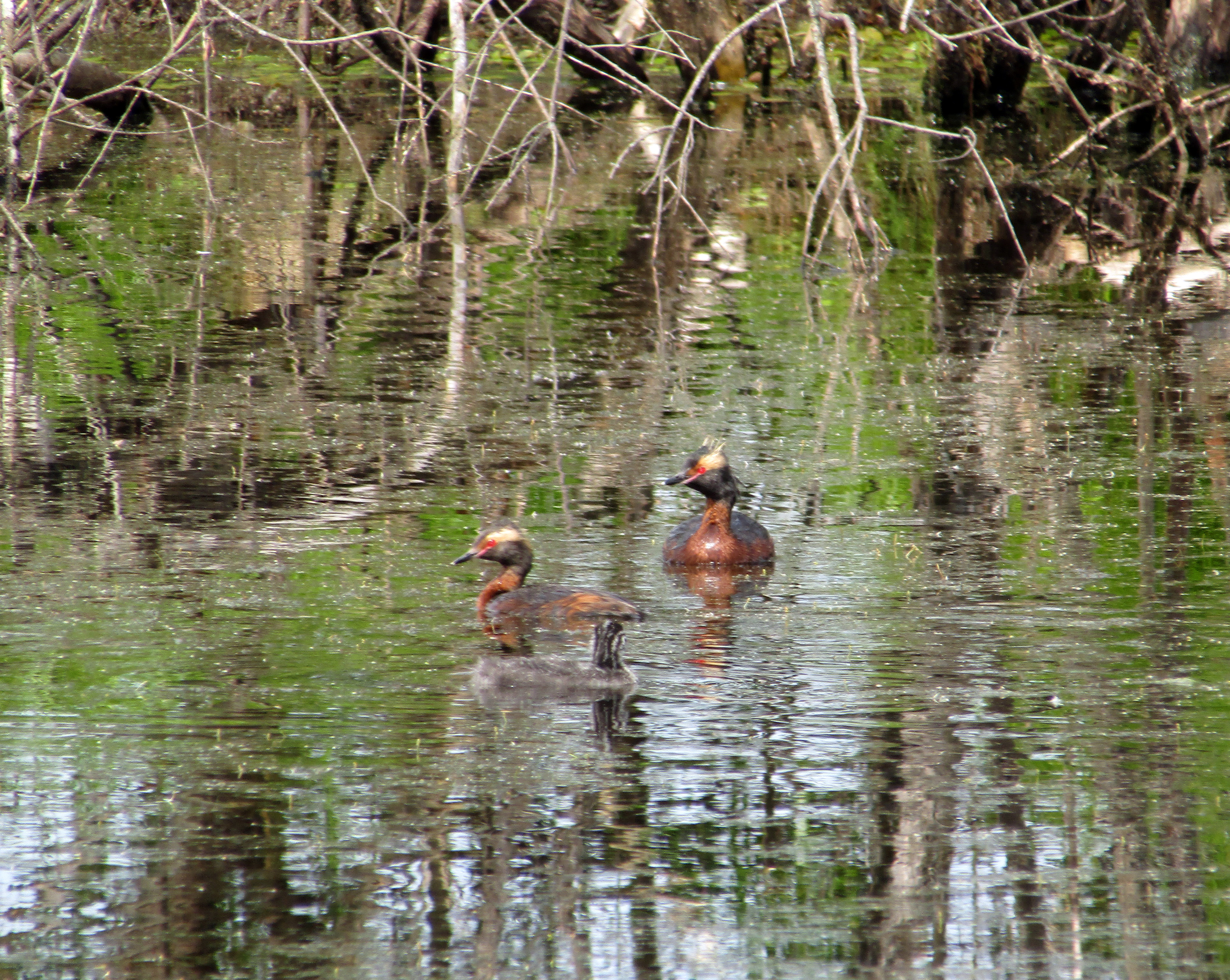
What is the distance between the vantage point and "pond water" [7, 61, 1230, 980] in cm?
517

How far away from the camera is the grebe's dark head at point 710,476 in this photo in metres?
9.00

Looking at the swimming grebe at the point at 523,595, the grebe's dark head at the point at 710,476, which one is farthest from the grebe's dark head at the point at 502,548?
the grebe's dark head at the point at 710,476

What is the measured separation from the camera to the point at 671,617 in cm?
809

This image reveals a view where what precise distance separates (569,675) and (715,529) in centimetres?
201

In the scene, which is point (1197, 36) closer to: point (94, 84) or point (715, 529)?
point (94, 84)

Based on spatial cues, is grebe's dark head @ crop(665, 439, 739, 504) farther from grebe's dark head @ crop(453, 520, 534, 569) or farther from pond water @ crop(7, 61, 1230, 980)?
grebe's dark head @ crop(453, 520, 534, 569)

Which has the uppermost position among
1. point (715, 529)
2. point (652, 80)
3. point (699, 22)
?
point (652, 80)

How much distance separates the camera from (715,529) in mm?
8859

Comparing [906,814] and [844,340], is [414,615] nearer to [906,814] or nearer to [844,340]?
[906,814]

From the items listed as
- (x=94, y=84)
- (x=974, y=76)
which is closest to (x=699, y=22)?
(x=974, y=76)

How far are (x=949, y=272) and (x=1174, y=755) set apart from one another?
1103 centimetres

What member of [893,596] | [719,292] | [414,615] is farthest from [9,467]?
[719,292]

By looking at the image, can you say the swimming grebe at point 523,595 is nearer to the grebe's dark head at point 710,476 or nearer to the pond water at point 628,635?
the pond water at point 628,635

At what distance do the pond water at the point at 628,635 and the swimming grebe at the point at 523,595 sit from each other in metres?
0.15
